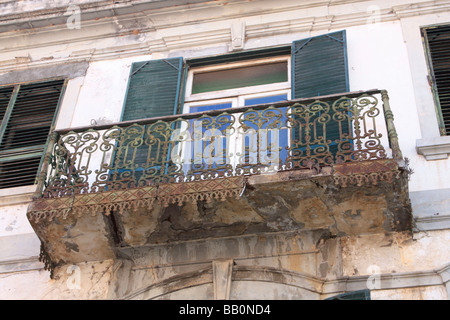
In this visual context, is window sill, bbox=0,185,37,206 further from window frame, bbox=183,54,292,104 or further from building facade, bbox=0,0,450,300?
window frame, bbox=183,54,292,104

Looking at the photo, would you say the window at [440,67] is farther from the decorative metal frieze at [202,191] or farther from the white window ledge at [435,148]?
the decorative metal frieze at [202,191]

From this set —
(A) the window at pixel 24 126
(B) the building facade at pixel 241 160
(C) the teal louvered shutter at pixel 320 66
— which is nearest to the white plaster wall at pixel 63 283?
(B) the building facade at pixel 241 160

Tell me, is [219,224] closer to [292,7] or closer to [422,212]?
[422,212]

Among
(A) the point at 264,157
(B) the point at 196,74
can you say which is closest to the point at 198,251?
(A) the point at 264,157

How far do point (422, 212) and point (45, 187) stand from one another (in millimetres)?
3748

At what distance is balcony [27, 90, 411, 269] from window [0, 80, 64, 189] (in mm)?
953

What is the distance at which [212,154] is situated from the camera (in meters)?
7.25

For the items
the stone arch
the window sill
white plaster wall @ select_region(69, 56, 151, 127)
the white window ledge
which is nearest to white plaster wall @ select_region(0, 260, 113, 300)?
the stone arch

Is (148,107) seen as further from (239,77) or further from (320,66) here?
(320,66)

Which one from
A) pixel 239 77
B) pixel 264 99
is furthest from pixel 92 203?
pixel 239 77

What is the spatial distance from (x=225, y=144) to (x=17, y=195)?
2.36 metres

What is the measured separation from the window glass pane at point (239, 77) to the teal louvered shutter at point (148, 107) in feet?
1.10

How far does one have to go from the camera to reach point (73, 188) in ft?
23.6

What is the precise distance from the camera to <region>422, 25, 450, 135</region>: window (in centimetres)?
780
